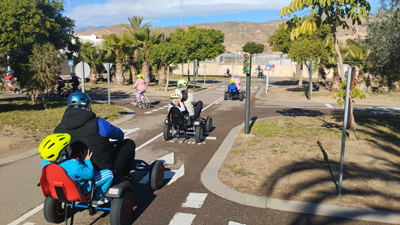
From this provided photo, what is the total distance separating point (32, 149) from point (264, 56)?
53483 mm

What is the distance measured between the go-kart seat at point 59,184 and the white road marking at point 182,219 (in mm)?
1471

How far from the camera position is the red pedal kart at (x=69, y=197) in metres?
3.54

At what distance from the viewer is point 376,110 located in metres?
16.5

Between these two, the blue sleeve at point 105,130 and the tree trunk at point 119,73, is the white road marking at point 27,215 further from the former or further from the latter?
the tree trunk at point 119,73

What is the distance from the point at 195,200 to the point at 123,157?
1487mm

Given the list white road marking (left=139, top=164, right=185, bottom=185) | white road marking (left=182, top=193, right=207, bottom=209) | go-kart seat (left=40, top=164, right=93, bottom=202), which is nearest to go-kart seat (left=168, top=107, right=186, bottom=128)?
white road marking (left=139, top=164, right=185, bottom=185)

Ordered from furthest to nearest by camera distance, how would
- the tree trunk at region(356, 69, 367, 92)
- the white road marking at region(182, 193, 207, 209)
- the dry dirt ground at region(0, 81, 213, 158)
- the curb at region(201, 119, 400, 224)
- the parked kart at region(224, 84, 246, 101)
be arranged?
1. the tree trunk at region(356, 69, 367, 92)
2. the parked kart at region(224, 84, 246, 101)
3. the dry dirt ground at region(0, 81, 213, 158)
4. the white road marking at region(182, 193, 207, 209)
5. the curb at region(201, 119, 400, 224)

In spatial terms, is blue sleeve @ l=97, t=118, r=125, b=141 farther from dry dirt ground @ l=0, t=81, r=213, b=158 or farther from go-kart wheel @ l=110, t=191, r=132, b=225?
dry dirt ground @ l=0, t=81, r=213, b=158

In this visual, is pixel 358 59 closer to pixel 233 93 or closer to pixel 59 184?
pixel 233 93

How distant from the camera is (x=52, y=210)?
425 centimetres

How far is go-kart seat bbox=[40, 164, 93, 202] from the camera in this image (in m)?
3.50

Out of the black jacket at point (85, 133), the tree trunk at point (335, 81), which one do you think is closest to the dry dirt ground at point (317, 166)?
the black jacket at point (85, 133)

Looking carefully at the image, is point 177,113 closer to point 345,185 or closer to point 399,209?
point 345,185

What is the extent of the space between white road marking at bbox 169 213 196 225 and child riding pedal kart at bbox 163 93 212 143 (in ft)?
12.7
